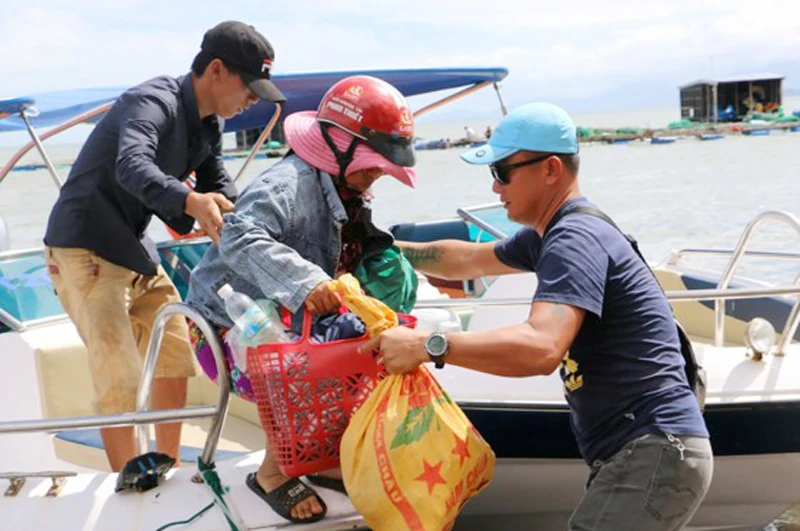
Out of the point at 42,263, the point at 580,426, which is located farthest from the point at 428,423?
the point at 42,263

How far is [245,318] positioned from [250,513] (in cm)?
64

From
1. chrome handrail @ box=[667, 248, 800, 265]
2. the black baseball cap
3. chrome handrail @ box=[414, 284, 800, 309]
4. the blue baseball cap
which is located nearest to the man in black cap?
the black baseball cap

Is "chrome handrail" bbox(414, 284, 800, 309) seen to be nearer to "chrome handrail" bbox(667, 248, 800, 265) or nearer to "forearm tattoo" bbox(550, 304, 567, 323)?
"forearm tattoo" bbox(550, 304, 567, 323)

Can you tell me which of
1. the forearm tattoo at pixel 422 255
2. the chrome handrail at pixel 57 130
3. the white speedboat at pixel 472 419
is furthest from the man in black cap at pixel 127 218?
the chrome handrail at pixel 57 130

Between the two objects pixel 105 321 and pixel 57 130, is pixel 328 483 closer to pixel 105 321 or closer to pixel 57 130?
pixel 105 321

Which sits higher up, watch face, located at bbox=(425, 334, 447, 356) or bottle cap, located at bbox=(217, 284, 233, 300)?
bottle cap, located at bbox=(217, 284, 233, 300)

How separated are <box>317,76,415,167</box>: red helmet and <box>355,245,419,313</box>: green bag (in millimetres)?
350

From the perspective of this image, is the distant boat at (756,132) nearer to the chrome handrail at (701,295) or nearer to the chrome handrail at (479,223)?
the chrome handrail at (479,223)

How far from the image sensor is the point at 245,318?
8.89 ft

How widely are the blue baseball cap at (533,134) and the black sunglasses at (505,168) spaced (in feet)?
0.08

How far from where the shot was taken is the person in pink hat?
8.74ft

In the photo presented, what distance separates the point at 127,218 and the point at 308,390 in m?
1.37

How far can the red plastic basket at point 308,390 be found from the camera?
2611mm

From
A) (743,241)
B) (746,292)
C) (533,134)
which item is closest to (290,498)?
(533,134)
